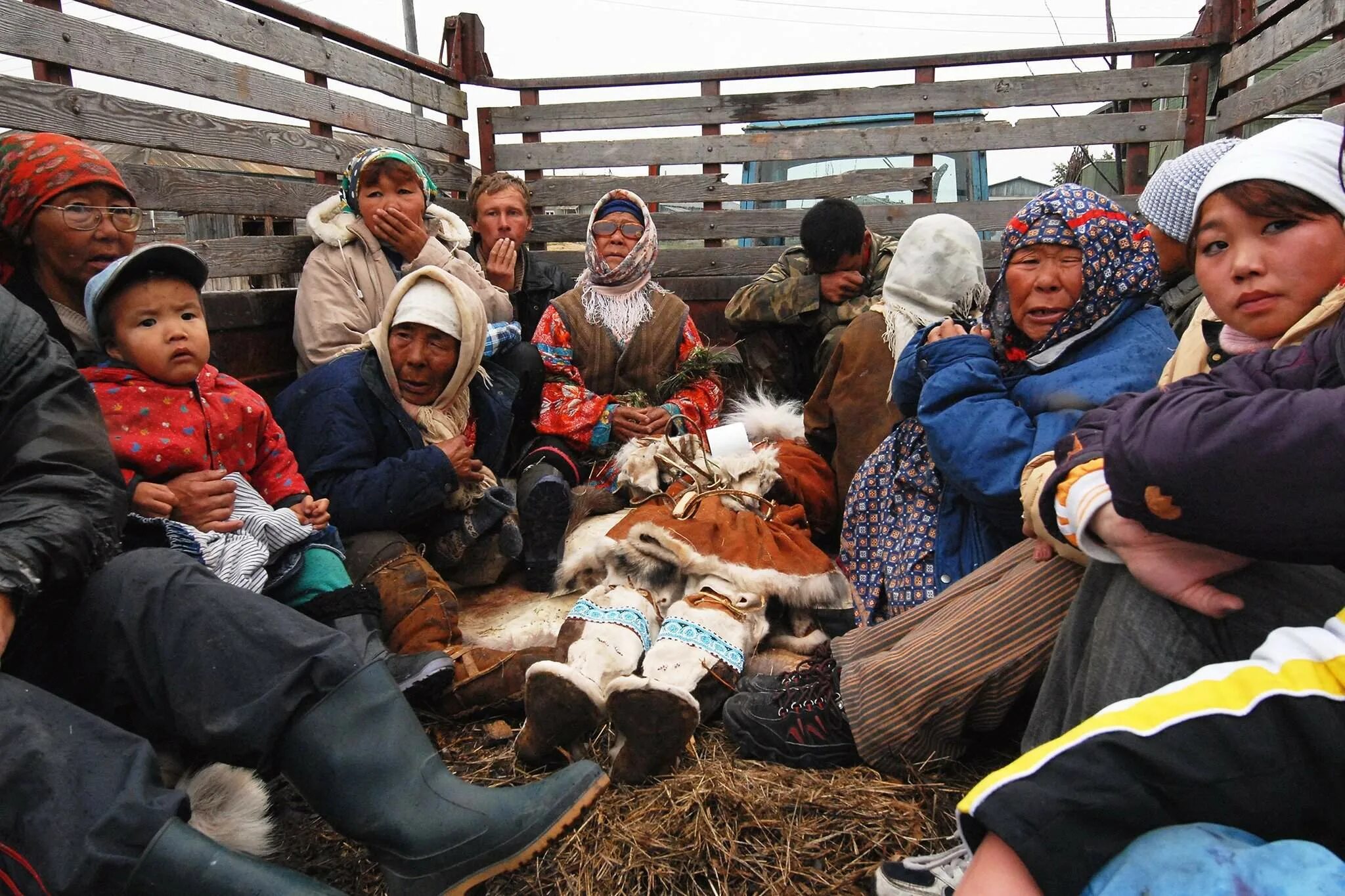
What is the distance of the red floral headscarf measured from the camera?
2.53 metres

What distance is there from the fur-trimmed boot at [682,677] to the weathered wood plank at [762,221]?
3.21 m

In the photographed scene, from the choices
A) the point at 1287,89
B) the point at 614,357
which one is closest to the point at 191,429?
the point at 614,357

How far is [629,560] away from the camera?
2869 millimetres

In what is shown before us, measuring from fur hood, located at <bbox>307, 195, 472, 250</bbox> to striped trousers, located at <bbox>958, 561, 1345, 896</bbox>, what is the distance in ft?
11.6

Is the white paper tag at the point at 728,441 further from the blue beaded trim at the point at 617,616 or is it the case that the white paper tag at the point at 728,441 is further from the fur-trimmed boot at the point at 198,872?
the fur-trimmed boot at the point at 198,872

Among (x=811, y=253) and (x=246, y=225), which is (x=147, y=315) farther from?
(x=246, y=225)

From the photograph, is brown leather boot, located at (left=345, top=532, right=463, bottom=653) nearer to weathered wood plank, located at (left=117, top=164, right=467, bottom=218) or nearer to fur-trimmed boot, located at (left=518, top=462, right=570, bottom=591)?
fur-trimmed boot, located at (left=518, top=462, right=570, bottom=591)

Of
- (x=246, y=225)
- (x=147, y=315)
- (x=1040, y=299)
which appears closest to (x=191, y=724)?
(x=147, y=315)

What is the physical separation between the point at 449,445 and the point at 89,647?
59.0 inches

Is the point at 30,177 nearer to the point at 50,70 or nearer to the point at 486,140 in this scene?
the point at 50,70

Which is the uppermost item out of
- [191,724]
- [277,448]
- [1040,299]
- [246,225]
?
[246,225]

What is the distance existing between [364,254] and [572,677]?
2482 millimetres

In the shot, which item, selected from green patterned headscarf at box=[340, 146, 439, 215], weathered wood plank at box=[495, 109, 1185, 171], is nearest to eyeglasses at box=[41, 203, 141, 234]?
green patterned headscarf at box=[340, 146, 439, 215]

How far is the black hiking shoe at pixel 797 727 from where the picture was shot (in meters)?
2.26
